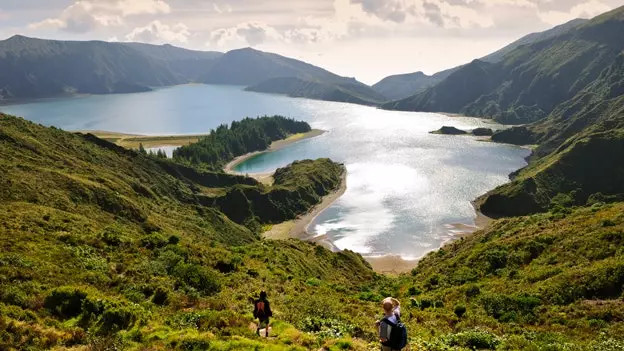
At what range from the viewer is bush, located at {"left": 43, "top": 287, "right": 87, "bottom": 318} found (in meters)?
24.1

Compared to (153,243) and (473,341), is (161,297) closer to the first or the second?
(153,243)

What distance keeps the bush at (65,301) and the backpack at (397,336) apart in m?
18.3

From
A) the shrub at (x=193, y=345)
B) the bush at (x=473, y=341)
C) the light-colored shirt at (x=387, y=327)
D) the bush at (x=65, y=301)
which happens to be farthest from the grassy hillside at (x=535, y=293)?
the bush at (x=65, y=301)

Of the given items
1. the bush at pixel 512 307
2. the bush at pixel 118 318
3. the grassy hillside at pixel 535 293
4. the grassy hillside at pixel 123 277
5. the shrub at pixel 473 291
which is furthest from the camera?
the shrub at pixel 473 291

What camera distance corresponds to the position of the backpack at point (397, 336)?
1462 centimetres

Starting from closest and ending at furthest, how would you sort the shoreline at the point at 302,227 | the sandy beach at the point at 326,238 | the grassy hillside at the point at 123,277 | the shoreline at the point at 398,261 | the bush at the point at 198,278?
the grassy hillside at the point at 123,277, the bush at the point at 198,278, the shoreline at the point at 398,261, the sandy beach at the point at 326,238, the shoreline at the point at 302,227

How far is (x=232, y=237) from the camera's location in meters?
97.4

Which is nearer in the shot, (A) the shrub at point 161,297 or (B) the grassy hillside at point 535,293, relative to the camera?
(B) the grassy hillside at point 535,293

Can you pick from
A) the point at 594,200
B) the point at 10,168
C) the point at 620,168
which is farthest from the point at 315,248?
the point at 620,168

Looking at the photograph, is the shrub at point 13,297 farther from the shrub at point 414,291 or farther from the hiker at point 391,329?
the shrub at point 414,291

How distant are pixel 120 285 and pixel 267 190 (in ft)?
374

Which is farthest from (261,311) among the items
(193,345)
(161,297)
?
(161,297)

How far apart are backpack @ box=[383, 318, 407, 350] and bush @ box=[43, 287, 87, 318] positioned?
1830 cm

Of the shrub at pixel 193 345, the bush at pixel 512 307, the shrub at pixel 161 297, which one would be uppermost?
the shrub at pixel 193 345
